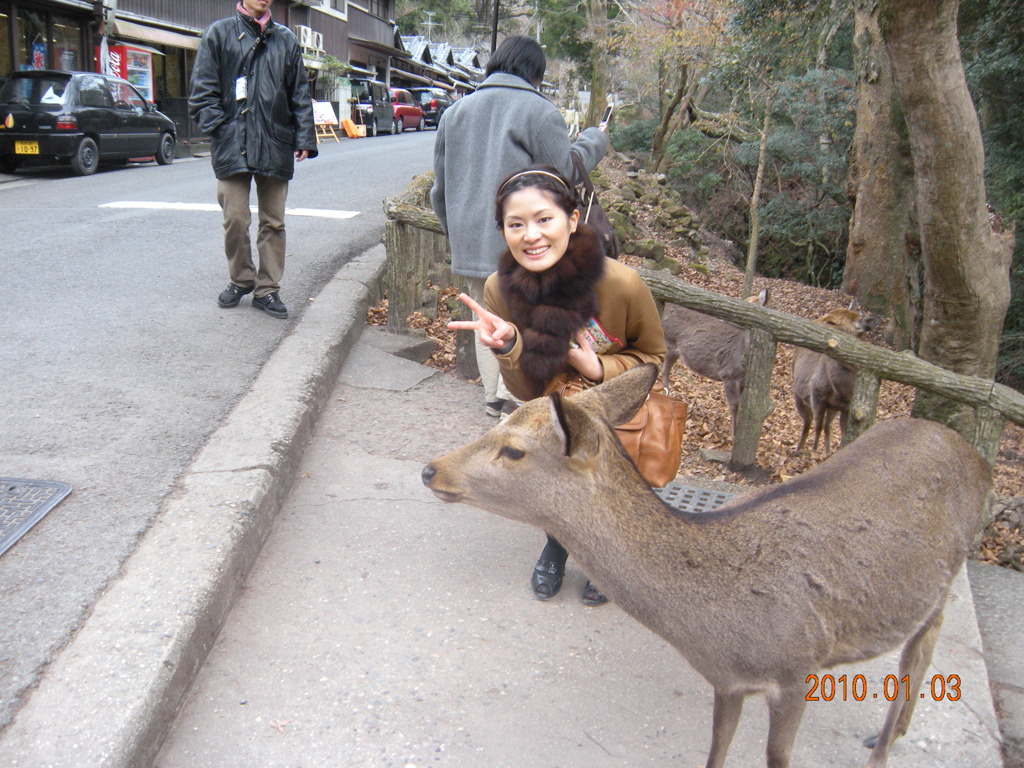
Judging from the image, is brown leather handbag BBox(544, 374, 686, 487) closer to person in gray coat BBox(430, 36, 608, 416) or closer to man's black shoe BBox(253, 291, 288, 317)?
person in gray coat BBox(430, 36, 608, 416)

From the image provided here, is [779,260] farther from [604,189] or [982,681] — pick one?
[982,681]

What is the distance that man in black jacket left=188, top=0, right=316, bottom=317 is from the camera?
607cm

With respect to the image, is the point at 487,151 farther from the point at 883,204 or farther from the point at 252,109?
the point at 883,204

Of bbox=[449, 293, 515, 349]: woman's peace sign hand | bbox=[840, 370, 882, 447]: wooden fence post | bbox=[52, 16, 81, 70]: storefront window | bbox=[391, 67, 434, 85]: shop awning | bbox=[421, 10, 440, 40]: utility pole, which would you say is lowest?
bbox=[840, 370, 882, 447]: wooden fence post

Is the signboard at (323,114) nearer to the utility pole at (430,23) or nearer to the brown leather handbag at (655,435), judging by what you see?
the brown leather handbag at (655,435)

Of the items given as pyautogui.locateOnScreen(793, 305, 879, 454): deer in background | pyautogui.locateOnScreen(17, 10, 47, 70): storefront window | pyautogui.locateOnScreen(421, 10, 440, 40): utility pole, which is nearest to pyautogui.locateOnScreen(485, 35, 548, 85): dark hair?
pyautogui.locateOnScreen(793, 305, 879, 454): deer in background

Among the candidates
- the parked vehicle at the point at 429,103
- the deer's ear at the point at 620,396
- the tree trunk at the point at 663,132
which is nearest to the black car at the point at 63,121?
the tree trunk at the point at 663,132

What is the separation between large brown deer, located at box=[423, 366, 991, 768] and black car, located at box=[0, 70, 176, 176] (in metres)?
16.7

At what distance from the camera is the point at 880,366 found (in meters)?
4.68

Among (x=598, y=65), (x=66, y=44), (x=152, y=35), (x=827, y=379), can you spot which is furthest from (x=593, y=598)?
(x=152, y=35)

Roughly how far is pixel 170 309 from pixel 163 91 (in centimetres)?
2718

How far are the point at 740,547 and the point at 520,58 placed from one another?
3073 millimetres

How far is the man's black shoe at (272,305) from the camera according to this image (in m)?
6.50

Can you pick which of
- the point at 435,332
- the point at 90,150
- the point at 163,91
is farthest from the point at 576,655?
the point at 163,91
